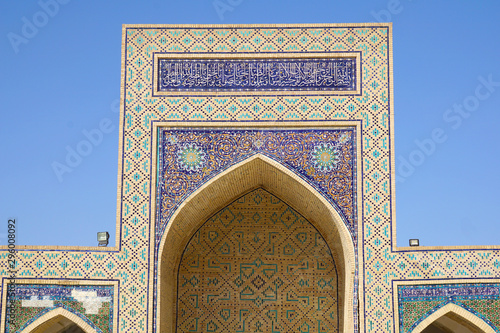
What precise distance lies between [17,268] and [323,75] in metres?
4.09

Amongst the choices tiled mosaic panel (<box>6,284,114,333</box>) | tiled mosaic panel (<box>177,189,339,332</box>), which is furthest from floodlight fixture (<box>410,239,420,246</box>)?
tiled mosaic panel (<box>6,284,114,333</box>)

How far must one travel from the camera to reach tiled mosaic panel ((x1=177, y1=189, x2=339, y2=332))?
399 inches

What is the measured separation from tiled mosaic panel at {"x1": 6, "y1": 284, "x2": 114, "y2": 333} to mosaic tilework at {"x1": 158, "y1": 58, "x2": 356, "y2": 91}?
248 cm

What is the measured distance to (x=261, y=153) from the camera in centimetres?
926

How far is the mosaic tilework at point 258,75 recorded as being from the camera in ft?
31.0

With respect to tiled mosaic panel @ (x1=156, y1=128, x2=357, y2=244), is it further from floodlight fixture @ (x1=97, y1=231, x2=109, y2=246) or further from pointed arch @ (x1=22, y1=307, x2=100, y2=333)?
pointed arch @ (x1=22, y1=307, x2=100, y2=333)

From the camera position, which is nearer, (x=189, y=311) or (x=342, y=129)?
(x=342, y=129)

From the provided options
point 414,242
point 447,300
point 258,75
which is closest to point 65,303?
point 258,75

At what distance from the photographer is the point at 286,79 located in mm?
9461

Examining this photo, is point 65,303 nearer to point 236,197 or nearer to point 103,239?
point 103,239

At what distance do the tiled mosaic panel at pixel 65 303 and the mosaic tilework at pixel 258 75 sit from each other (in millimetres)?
2475

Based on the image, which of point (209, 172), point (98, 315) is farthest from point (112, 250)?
point (209, 172)

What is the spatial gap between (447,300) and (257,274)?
99.0 inches

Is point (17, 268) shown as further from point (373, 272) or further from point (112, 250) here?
point (373, 272)
